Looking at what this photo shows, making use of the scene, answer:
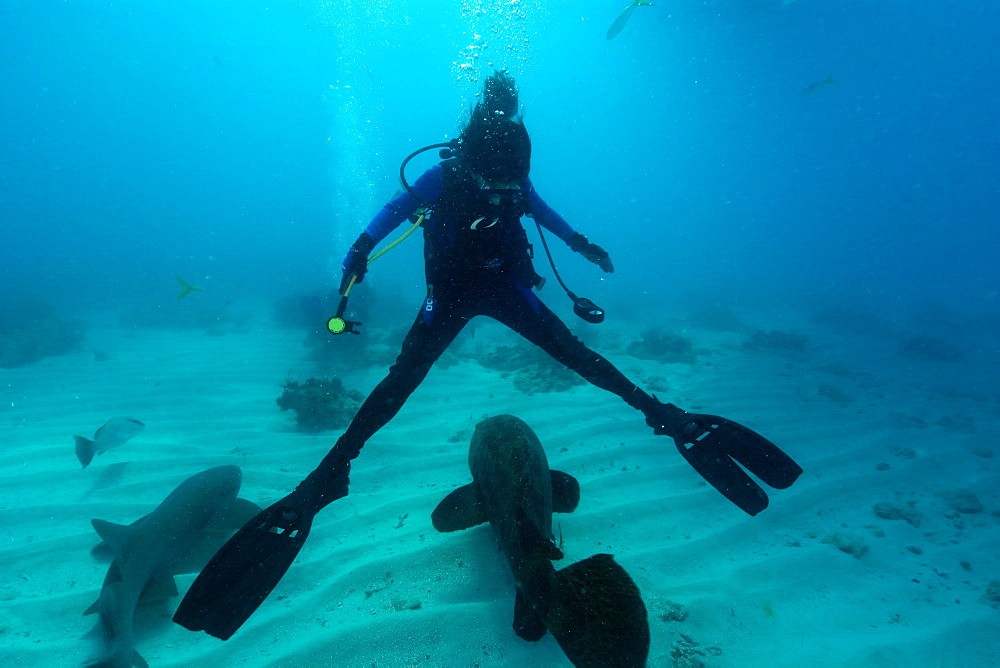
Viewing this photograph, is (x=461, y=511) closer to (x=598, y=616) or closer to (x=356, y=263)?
(x=598, y=616)

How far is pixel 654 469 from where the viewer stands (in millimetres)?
4676

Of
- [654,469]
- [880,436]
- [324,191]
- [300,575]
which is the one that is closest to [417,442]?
[300,575]

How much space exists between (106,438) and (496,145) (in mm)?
5957

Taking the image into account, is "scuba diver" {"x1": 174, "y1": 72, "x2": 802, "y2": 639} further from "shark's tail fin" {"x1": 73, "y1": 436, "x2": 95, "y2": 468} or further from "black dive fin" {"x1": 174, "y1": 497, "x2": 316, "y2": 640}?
"shark's tail fin" {"x1": 73, "y1": 436, "x2": 95, "y2": 468}

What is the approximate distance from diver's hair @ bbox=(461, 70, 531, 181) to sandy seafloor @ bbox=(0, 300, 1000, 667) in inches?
135

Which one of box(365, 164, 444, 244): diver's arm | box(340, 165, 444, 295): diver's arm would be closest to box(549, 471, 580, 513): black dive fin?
box(340, 165, 444, 295): diver's arm

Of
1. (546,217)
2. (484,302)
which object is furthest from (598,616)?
(546,217)

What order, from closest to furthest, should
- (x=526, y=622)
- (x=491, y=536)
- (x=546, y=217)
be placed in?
(x=526, y=622), (x=491, y=536), (x=546, y=217)

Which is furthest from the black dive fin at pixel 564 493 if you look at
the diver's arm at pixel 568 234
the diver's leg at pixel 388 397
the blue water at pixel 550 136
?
the blue water at pixel 550 136

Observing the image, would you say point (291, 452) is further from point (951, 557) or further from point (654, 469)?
point (951, 557)

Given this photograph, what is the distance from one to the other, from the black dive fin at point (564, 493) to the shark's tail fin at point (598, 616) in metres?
1.40

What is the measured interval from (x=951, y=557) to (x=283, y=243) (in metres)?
60.3

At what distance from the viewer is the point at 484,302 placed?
12.5 feet

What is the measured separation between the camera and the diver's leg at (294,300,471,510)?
2.92 meters
